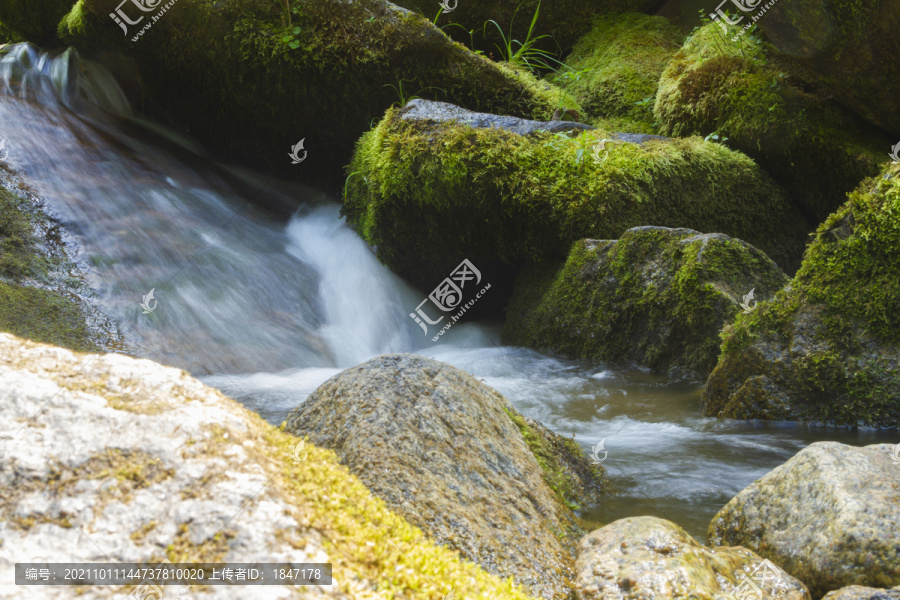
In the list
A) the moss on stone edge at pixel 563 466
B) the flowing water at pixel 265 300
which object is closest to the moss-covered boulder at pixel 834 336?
the flowing water at pixel 265 300

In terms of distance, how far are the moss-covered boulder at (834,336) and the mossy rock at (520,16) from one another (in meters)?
7.37

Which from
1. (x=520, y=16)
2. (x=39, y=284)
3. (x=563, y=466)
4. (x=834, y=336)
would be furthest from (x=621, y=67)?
(x=39, y=284)

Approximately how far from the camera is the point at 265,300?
6.66 meters

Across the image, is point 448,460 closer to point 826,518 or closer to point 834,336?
point 826,518

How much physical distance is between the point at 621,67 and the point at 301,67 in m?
4.88

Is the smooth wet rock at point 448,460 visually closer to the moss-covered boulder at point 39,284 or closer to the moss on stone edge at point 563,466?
the moss on stone edge at point 563,466

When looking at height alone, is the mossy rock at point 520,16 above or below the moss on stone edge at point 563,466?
above

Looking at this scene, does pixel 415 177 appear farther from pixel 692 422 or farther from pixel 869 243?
pixel 869 243

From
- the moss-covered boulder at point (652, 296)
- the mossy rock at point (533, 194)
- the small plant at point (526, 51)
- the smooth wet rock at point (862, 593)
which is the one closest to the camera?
the smooth wet rock at point (862, 593)

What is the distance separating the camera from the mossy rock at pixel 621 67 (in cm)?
904

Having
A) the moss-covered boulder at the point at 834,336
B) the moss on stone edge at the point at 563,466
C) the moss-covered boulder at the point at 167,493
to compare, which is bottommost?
the moss on stone edge at the point at 563,466

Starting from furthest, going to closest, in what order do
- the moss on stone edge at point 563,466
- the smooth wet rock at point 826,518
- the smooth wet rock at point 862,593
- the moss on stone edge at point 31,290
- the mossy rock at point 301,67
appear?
the mossy rock at point 301,67
the moss on stone edge at point 31,290
the moss on stone edge at point 563,466
the smooth wet rock at point 826,518
the smooth wet rock at point 862,593

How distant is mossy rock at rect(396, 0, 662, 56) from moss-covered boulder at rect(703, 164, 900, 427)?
7369mm

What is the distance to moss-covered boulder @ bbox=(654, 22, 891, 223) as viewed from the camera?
263 inches
